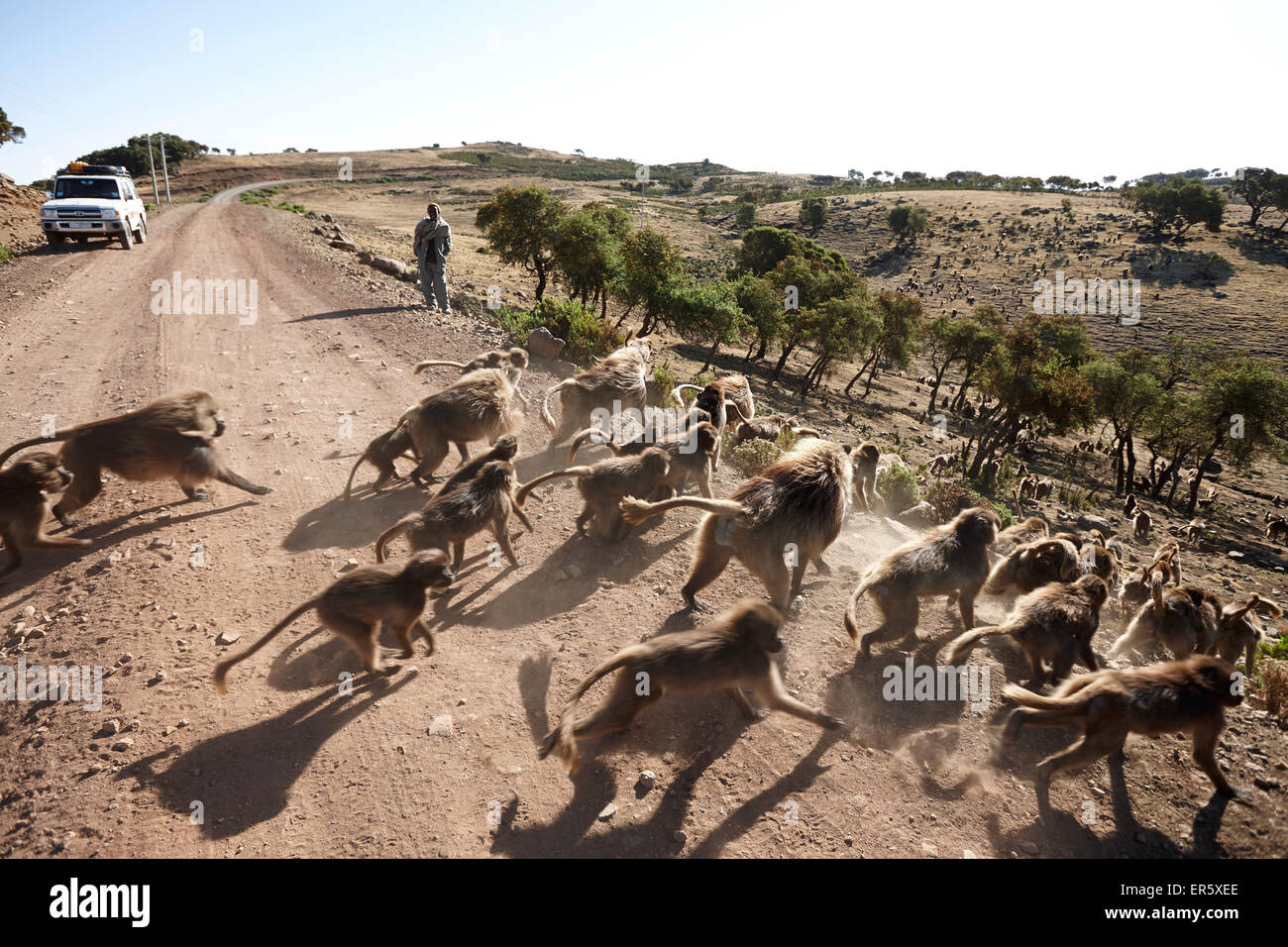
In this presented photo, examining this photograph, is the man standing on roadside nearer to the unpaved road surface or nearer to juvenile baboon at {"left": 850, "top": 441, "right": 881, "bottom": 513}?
the unpaved road surface

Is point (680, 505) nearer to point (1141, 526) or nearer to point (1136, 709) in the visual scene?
point (1136, 709)

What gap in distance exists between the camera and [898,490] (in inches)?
449

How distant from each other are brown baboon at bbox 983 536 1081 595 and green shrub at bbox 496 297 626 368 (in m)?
9.90

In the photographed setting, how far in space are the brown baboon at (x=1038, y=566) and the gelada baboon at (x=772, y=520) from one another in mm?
2175

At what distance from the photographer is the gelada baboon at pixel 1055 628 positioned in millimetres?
6094

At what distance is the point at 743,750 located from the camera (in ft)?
17.4

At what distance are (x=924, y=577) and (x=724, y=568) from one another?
7.20 ft

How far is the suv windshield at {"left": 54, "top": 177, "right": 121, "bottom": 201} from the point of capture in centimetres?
2286

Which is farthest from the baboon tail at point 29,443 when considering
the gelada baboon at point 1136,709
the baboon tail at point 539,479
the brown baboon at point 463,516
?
the gelada baboon at point 1136,709

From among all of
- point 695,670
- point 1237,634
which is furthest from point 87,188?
point 1237,634

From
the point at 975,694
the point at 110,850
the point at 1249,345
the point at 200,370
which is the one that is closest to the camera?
the point at 110,850

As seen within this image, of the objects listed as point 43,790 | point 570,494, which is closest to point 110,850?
point 43,790

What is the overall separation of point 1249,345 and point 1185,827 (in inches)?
2540

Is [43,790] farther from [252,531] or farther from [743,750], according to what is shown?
[743,750]
